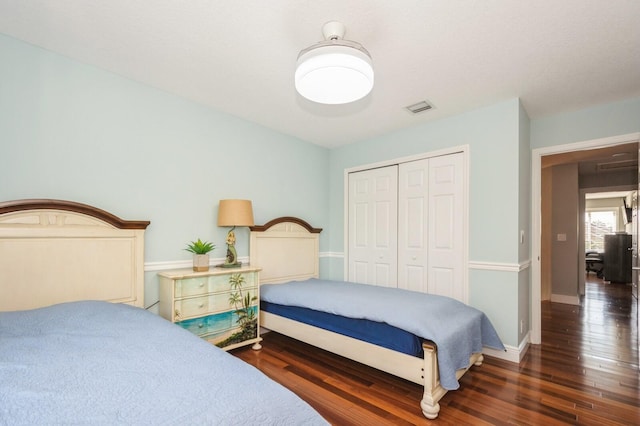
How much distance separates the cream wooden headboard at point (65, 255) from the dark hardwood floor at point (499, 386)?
1306 millimetres

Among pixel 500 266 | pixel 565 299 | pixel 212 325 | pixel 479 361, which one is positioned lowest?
pixel 565 299

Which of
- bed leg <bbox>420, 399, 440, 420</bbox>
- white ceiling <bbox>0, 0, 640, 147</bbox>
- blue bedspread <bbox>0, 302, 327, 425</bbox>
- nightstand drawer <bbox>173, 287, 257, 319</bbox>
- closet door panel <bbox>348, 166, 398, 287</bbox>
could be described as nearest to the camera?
blue bedspread <bbox>0, 302, 327, 425</bbox>

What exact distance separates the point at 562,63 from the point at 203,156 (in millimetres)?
3138

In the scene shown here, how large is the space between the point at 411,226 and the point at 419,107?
4.35 feet

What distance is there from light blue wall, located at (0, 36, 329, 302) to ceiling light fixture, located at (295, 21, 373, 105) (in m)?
1.65

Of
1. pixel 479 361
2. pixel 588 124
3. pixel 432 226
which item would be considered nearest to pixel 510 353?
pixel 479 361

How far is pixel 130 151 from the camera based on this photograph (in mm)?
2613

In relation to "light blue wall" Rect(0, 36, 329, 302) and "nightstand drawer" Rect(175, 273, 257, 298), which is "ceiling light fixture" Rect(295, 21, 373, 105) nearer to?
"light blue wall" Rect(0, 36, 329, 302)

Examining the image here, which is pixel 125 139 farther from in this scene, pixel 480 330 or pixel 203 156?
pixel 480 330

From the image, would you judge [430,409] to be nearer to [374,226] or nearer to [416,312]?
[416,312]

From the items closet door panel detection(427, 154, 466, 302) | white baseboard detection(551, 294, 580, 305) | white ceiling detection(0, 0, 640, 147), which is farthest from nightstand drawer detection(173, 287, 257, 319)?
white baseboard detection(551, 294, 580, 305)

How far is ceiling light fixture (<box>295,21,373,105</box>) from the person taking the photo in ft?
5.40

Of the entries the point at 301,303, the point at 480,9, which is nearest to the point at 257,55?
the point at 480,9

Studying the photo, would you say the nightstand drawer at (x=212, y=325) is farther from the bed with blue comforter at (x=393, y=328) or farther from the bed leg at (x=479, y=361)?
the bed leg at (x=479, y=361)
